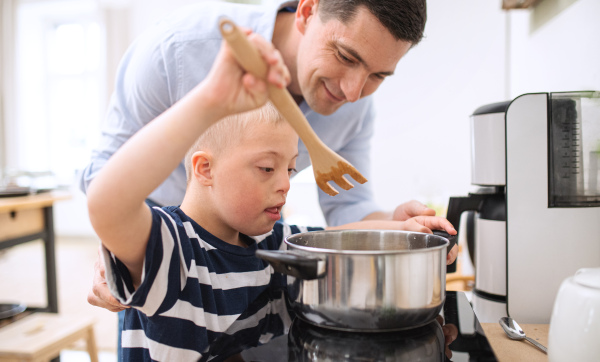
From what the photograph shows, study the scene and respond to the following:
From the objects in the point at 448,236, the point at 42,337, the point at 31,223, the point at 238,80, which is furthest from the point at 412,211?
the point at 31,223

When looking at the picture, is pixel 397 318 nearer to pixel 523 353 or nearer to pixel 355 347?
pixel 355 347

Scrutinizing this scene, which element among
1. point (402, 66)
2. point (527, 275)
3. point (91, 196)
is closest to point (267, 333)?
point (91, 196)

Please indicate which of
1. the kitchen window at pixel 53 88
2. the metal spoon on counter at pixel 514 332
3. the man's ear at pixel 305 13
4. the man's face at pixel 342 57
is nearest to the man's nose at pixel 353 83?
the man's face at pixel 342 57

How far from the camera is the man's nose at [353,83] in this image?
0.87 meters

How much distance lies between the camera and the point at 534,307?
76cm

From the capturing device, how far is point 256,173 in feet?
2.34

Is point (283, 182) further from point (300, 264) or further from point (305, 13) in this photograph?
point (305, 13)

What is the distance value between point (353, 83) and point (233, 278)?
42 cm

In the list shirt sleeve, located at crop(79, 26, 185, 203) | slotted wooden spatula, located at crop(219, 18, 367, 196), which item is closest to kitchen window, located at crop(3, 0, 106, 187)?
shirt sleeve, located at crop(79, 26, 185, 203)

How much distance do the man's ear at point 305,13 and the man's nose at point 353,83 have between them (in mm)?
157

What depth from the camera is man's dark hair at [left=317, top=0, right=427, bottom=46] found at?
2.62 feet

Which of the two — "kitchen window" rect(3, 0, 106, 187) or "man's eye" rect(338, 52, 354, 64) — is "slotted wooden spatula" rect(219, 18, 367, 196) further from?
"kitchen window" rect(3, 0, 106, 187)

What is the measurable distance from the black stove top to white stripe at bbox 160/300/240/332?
15 centimetres

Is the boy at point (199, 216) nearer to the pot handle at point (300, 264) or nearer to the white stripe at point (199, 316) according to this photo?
the white stripe at point (199, 316)
